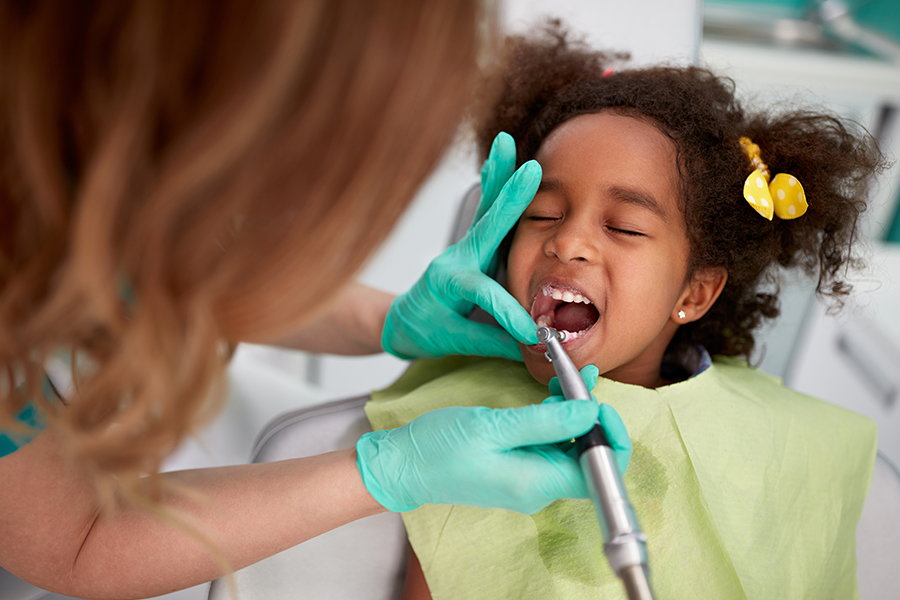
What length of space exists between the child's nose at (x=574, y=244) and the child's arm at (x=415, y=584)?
48cm

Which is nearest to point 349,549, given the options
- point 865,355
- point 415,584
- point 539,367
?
point 415,584

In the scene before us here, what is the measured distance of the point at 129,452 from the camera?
49 centimetres

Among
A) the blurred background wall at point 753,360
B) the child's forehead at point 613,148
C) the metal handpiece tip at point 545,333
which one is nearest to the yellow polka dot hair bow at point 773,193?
the child's forehead at point 613,148

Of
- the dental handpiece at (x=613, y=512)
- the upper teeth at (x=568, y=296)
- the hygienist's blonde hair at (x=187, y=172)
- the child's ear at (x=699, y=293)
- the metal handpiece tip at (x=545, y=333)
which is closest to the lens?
the hygienist's blonde hair at (x=187, y=172)

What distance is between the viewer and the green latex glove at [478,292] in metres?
0.86

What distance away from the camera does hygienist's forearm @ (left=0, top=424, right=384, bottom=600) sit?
2.35 ft

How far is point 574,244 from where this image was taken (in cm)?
85

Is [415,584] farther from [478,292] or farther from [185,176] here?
[185,176]

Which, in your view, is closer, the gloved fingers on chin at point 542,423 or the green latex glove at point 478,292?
the gloved fingers on chin at point 542,423

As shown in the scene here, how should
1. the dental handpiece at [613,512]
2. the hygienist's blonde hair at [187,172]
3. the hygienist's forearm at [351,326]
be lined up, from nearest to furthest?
the hygienist's blonde hair at [187,172] < the dental handpiece at [613,512] < the hygienist's forearm at [351,326]

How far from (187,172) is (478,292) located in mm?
516

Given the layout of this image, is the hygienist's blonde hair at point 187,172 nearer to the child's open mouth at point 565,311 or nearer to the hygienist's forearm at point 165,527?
the hygienist's forearm at point 165,527

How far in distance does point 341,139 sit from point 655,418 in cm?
64

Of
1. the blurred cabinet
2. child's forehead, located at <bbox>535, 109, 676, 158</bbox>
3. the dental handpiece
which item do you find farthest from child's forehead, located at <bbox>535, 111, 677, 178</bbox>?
the blurred cabinet
